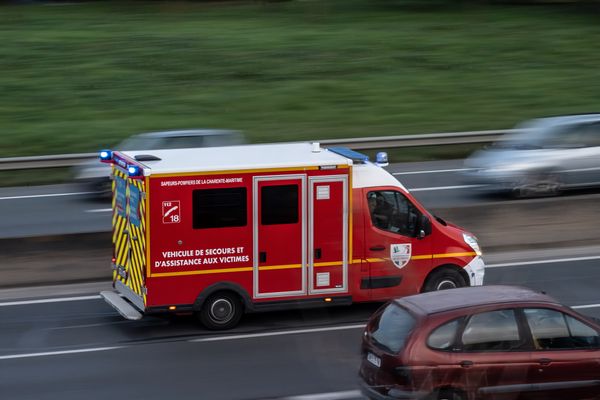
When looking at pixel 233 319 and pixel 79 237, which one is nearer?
pixel 233 319

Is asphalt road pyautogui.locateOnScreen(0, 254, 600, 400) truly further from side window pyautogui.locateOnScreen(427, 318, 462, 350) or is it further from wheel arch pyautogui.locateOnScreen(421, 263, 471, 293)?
side window pyautogui.locateOnScreen(427, 318, 462, 350)

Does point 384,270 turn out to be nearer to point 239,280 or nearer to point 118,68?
point 239,280

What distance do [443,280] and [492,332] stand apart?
4.88 meters

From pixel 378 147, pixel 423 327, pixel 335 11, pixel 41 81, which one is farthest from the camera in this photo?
pixel 335 11

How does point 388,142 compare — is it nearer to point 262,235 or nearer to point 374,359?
point 262,235

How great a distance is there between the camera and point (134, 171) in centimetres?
1280

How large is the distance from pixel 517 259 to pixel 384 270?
13.8 ft

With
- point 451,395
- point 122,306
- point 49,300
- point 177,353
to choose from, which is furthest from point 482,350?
point 49,300

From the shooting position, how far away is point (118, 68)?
117 feet

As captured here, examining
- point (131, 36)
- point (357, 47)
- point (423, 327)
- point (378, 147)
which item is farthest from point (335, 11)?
point (423, 327)

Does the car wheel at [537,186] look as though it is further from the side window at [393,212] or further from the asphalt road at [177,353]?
the side window at [393,212]

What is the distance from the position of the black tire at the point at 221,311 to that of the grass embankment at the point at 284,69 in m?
15.8

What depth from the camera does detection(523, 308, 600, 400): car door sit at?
9.45 metres

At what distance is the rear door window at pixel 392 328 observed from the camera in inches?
369
